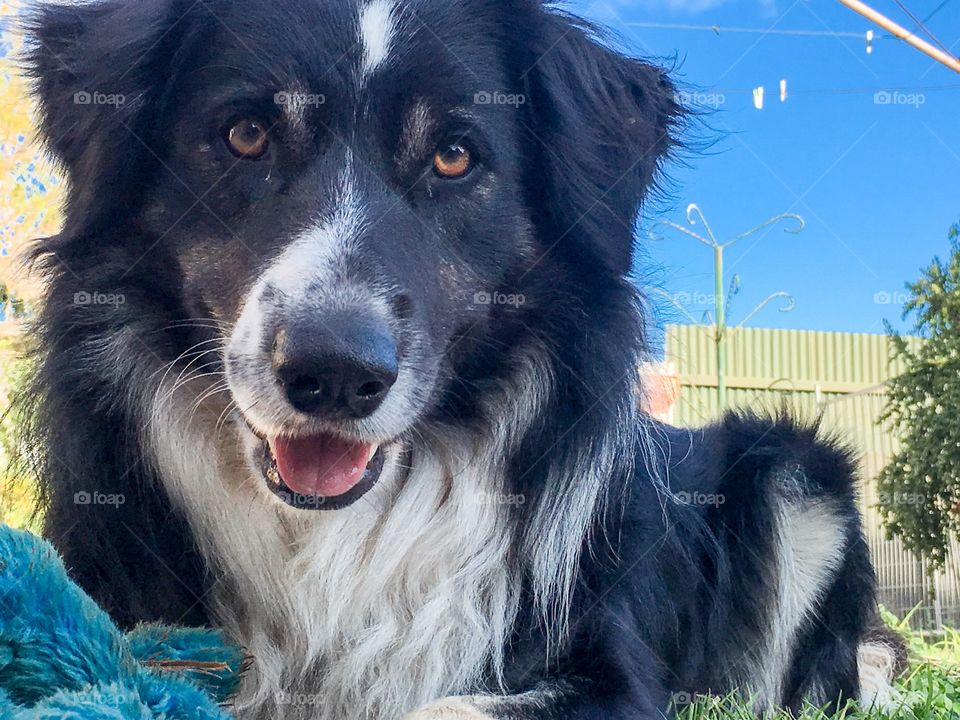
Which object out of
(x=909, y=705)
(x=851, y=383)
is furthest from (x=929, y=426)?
(x=909, y=705)

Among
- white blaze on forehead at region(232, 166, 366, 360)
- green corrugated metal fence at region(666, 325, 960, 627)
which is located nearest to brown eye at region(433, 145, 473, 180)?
white blaze on forehead at region(232, 166, 366, 360)

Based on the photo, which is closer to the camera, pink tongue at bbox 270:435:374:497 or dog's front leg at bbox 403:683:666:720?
dog's front leg at bbox 403:683:666:720

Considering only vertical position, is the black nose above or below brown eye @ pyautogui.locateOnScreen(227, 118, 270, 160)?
below

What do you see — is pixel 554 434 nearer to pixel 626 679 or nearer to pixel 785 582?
pixel 626 679

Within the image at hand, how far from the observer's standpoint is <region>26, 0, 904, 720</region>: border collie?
242cm

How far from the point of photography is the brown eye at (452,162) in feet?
8.40

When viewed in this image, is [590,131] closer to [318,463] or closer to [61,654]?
[318,463]

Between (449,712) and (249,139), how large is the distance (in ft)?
4.78

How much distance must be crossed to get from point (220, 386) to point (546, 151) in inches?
43.5

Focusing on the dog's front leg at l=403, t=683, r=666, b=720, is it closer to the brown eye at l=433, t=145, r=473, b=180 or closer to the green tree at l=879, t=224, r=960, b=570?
the brown eye at l=433, t=145, r=473, b=180

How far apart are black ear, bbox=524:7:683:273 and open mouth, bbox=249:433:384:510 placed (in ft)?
3.02

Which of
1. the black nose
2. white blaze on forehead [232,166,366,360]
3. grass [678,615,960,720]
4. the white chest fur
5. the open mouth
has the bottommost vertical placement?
grass [678,615,960,720]

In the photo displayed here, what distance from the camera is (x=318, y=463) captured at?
2.35m

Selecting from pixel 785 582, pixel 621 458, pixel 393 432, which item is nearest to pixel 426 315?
pixel 393 432
